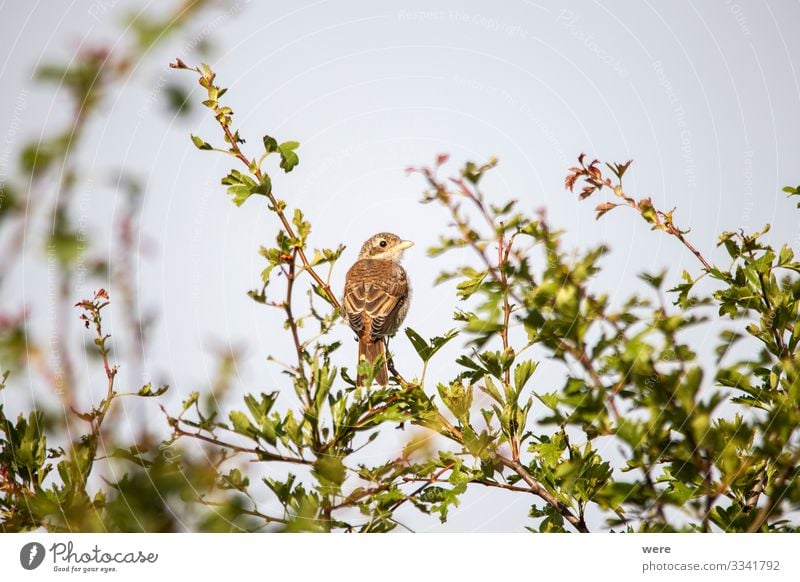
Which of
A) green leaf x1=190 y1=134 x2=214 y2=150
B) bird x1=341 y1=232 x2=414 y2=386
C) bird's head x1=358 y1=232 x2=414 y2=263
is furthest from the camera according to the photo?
bird's head x1=358 y1=232 x2=414 y2=263

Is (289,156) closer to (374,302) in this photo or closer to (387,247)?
(374,302)

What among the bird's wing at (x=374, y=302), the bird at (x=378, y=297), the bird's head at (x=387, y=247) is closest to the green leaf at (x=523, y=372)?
the bird at (x=378, y=297)

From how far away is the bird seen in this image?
575cm

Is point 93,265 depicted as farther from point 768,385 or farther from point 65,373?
point 768,385

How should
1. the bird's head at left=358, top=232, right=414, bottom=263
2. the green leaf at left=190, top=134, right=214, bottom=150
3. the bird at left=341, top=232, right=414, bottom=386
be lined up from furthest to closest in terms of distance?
the bird's head at left=358, top=232, right=414, bottom=263
the bird at left=341, top=232, right=414, bottom=386
the green leaf at left=190, top=134, right=214, bottom=150

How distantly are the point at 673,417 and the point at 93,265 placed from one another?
7.93 feet

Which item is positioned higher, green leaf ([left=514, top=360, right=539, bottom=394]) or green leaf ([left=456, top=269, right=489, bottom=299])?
green leaf ([left=456, top=269, right=489, bottom=299])

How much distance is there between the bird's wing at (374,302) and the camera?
581 cm
